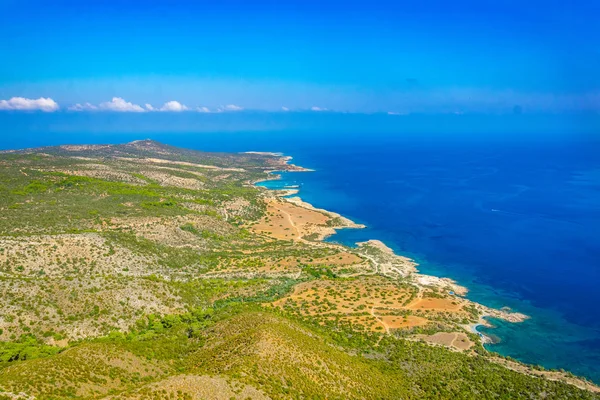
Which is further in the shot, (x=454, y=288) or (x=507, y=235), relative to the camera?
(x=507, y=235)

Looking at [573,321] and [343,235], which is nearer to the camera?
[573,321]

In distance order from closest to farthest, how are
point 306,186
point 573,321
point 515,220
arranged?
point 573,321, point 515,220, point 306,186

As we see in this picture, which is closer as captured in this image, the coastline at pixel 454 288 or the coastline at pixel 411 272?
the coastline at pixel 454 288

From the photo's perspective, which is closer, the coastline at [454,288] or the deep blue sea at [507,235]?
the coastline at [454,288]

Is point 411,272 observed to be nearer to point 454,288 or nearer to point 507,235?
point 454,288

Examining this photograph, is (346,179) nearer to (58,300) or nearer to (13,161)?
(13,161)

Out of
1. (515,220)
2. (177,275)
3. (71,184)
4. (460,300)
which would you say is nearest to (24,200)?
(71,184)

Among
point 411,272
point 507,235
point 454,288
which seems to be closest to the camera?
point 454,288

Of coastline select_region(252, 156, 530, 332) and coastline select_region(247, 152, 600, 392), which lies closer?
coastline select_region(247, 152, 600, 392)

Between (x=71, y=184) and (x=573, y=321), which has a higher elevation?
(x=71, y=184)

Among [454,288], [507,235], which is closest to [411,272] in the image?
[454,288]

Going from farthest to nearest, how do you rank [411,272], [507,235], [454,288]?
[507,235]
[411,272]
[454,288]
